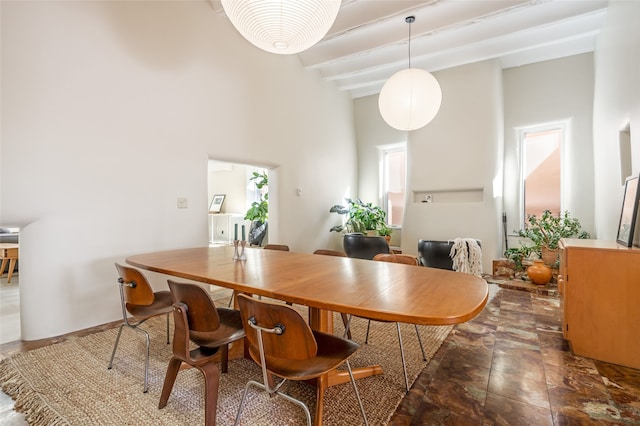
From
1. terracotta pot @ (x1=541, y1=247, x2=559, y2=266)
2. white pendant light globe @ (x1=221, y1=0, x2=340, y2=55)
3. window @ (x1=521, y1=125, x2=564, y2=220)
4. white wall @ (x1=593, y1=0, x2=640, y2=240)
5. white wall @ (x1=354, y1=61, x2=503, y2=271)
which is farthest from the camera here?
window @ (x1=521, y1=125, x2=564, y2=220)

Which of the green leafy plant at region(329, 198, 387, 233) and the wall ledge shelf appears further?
the green leafy plant at region(329, 198, 387, 233)

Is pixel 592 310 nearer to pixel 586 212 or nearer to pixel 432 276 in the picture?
pixel 432 276

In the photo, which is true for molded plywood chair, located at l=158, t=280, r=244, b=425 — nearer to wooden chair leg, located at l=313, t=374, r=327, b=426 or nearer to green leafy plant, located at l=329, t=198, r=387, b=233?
wooden chair leg, located at l=313, t=374, r=327, b=426

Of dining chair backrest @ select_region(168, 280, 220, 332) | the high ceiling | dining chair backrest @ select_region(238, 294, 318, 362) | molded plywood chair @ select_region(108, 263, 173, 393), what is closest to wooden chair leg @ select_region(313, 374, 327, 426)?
dining chair backrest @ select_region(238, 294, 318, 362)

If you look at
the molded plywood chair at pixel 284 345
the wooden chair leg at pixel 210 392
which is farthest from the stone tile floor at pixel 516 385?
the wooden chair leg at pixel 210 392

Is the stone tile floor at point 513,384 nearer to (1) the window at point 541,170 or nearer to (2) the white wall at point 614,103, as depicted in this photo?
(2) the white wall at point 614,103

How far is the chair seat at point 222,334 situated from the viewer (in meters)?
1.48

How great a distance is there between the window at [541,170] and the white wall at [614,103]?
24.4 inches

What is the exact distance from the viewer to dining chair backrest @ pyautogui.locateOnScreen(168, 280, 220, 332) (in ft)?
4.25

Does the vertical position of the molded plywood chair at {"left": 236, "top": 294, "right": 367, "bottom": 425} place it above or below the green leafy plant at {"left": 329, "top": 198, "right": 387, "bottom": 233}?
below

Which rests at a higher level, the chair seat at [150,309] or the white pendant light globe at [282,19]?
the white pendant light globe at [282,19]

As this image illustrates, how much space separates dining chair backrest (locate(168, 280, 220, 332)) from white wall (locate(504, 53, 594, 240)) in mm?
5139

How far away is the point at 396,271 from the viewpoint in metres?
1.68

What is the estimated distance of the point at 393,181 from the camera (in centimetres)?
621
